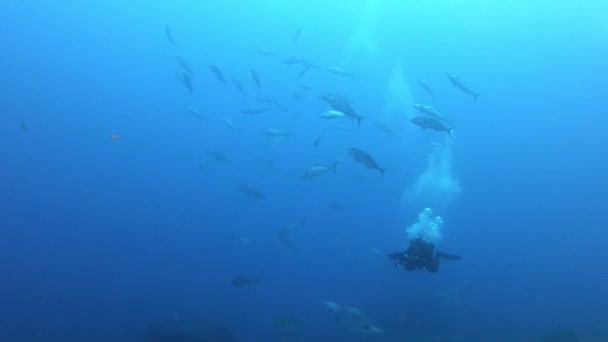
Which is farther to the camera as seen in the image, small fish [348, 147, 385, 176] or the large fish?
the large fish

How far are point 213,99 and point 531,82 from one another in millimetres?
39746

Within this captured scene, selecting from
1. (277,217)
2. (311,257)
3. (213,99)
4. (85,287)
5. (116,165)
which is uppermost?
(85,287)

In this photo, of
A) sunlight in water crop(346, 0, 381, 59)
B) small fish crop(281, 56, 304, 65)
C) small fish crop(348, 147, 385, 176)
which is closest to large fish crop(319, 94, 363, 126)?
small fish crop(348, 147, 385, 176)

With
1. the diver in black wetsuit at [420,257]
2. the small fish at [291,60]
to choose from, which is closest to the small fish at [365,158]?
the diver in black wetsuit at [420,257]

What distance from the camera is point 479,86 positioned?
6906 cm

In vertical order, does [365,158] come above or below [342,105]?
below

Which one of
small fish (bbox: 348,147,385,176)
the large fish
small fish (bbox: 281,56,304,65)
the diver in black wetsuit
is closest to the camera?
the diver in black wetsuit

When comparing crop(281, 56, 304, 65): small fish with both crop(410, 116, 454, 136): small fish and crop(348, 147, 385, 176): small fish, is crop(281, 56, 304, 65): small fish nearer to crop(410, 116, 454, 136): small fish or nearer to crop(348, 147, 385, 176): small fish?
crop(348, 147, 385, 176): small fish

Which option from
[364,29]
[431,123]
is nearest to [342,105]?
[431,123]

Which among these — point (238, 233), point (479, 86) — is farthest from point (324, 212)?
point (479, 86)

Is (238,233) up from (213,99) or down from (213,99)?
up

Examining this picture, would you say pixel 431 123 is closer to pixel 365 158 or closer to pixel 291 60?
pixel 365 158

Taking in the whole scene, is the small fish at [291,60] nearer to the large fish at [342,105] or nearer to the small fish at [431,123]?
the large fish at [342,105]

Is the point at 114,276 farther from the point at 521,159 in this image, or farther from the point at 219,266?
the point at 521,159
